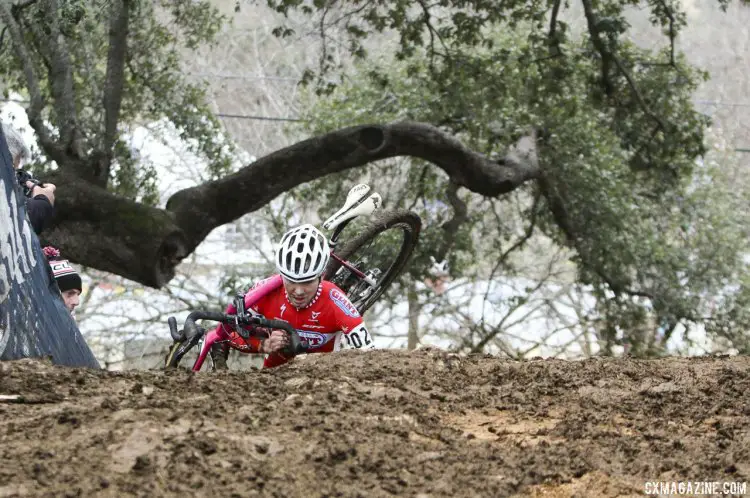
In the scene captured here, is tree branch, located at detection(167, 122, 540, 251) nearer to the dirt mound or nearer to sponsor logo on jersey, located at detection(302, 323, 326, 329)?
sponsor logo on jersey, located at detection(302, 323, 326, 329)

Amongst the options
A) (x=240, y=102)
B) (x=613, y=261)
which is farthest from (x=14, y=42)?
(x=240, y=102)

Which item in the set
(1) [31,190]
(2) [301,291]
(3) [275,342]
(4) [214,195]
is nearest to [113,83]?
(4) [214,195]

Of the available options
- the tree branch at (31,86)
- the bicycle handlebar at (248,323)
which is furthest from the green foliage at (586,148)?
the bicycle handlebar at (248,323)

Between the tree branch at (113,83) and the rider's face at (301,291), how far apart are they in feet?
15.2

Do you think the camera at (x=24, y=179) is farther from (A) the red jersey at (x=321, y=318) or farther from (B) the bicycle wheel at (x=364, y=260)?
(B) the bicycle wheel at (x=364, y=260)

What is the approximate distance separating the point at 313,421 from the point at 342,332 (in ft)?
9.40

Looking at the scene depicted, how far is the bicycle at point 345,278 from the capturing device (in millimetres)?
6066

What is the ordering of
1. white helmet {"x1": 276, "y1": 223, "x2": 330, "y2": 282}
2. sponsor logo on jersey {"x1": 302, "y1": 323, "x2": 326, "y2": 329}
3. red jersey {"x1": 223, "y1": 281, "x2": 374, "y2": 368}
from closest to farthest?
white helmet {"x1": 276, "y1": 223, "x2": 330, "y2": 282}
red jersey {"x1": 223, "y1": 281, "x2": 374, "y2": 368}
sponsor logo on jersey {"x1": 302, "y1": 323, "x2": 326, "y2": 329}

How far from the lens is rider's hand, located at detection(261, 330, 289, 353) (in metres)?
6.35

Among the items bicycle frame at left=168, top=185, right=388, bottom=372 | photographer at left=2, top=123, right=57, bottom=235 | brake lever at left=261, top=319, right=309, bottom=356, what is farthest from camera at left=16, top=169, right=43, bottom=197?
brake lever at left=261, top=319, right=309, bottom=356

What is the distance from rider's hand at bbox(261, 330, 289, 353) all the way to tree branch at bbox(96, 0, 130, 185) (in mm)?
4911

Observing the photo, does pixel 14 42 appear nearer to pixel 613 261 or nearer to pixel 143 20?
pixel 143 20

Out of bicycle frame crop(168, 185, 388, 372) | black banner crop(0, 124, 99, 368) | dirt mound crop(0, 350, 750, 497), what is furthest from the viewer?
bicycle frame crop(168, 185, 388, 372)

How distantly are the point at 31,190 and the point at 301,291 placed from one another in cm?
208
